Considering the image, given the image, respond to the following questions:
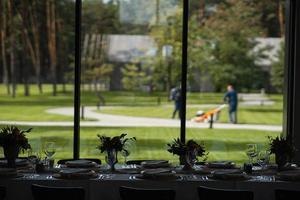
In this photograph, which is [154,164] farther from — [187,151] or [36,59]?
[36,59]

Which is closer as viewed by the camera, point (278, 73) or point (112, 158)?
point (112, 158)

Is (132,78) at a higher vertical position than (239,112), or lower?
higher

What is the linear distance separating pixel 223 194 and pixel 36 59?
7.61m

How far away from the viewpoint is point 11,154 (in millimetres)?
4129

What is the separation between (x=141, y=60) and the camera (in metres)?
11.4

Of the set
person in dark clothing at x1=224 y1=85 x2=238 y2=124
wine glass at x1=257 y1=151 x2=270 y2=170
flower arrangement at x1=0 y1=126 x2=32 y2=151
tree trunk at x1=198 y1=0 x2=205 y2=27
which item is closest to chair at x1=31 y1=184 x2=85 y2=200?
flower arrangement at x1=0 y1=126 x2=32 y2=151

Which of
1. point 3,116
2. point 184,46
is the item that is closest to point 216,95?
point 3,116

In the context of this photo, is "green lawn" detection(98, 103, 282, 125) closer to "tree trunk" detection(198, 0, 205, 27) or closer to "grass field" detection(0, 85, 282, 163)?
"grass field" detection(0, 85, 282, 163)

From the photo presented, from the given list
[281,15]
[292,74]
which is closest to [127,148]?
[292,74]

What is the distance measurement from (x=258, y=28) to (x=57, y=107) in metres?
4.62

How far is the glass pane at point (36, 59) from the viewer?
9805 millimetres

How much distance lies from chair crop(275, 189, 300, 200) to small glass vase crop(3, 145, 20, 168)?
2.05 m

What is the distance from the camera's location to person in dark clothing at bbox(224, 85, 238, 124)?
11844 millimetres

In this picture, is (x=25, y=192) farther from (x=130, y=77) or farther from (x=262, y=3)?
(x=262, y=3)
